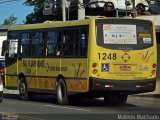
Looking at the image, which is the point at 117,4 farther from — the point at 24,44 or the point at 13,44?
the point at 24,44

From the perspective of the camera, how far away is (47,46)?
23719 mm

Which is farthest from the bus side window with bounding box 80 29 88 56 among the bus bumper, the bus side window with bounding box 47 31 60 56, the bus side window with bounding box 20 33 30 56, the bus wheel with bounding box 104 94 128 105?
the bus side window with bounding box 20 33 30 56

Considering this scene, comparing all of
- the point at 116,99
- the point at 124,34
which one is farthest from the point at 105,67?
the point at 116,99

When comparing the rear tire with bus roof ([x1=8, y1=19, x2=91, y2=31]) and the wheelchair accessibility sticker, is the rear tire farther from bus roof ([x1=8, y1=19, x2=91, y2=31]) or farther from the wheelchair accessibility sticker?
the wheelchair accessibility sticker

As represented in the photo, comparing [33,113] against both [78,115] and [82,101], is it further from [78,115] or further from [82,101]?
[82,101]

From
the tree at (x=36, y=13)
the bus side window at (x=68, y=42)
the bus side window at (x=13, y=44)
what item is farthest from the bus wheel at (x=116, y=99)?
the tree at (x=36, y=13)

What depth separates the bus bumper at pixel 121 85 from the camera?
20.9 meters

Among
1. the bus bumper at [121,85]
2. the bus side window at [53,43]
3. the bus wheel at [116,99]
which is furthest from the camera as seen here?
the bus wheel at [116,99]

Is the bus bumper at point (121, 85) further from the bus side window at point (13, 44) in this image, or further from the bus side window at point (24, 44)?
the bus side window at point (13, 44)

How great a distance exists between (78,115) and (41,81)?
21.9 feet

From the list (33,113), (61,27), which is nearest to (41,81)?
(61,27)

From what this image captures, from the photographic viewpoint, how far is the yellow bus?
69.2 feet

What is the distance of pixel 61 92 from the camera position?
899 inches

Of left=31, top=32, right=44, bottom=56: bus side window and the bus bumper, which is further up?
left=31, top=32, right=44, bottom=56: bus side window
